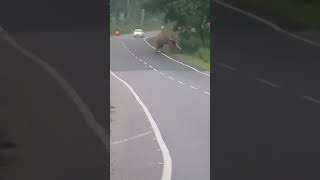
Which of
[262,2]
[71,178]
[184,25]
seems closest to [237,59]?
[262,2]

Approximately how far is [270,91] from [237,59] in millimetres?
1754

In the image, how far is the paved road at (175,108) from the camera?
7.21 metres

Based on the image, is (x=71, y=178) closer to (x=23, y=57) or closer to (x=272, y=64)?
(x=23, y=57)

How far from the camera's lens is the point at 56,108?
608cm

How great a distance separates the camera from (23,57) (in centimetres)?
577

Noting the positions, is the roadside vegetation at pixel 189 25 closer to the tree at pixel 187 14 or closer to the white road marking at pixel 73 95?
the tree at pixel 187 14

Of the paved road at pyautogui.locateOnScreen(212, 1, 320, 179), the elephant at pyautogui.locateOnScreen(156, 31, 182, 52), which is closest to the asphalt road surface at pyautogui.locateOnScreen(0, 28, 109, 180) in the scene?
the paved road at pyautogui.locateOnScreen(212, 1, 320, 179)

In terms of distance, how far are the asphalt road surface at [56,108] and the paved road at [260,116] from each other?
45.3 inches

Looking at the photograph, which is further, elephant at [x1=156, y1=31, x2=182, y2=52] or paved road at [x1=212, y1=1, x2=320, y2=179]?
elephant at [x1=156, y1=31, x2=182, y2=52]

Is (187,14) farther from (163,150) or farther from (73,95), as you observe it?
(73,95)

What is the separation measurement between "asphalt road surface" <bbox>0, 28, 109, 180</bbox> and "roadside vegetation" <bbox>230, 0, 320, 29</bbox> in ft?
4.61

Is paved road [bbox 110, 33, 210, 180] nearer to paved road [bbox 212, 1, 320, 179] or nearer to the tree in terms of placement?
paved road [bbox 212, 1, 320, 179]

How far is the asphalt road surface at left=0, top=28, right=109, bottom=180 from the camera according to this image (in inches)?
218

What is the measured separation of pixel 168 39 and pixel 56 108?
26.2m
